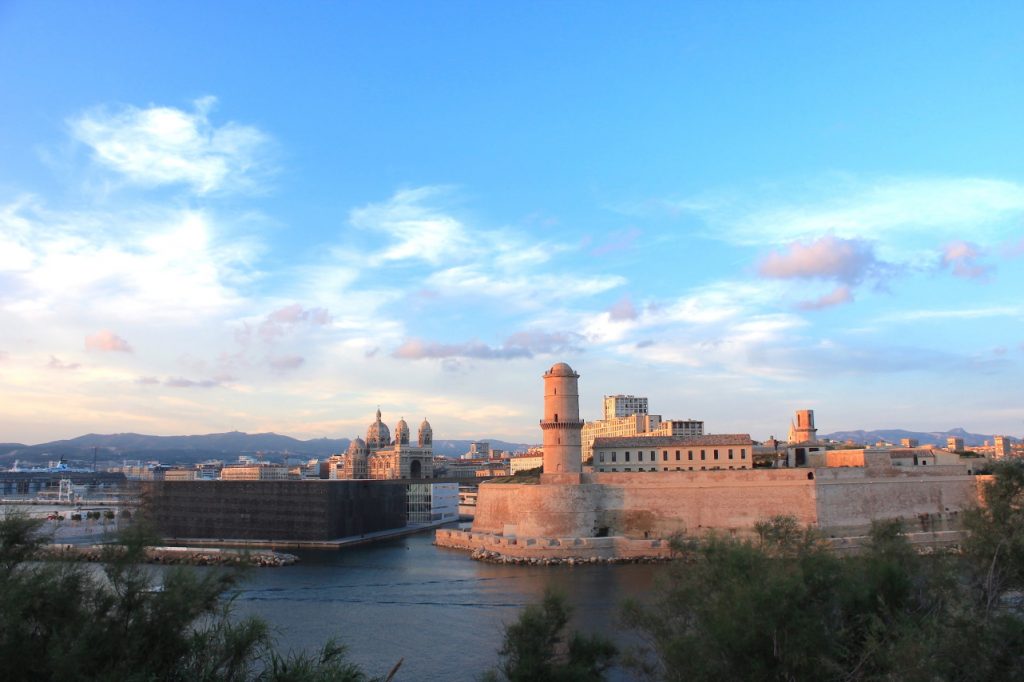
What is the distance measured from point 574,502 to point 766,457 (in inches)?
804

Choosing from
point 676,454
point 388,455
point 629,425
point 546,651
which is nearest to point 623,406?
point 629,425

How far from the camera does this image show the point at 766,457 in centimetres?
5350

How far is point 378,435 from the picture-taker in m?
111

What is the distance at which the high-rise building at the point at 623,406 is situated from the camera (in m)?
133

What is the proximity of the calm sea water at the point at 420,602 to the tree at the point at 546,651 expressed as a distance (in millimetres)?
3133

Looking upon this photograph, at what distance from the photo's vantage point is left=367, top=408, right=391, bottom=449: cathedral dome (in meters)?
110

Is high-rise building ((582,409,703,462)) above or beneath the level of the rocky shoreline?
above

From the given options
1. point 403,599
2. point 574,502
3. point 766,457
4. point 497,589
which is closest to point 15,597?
point 403,599

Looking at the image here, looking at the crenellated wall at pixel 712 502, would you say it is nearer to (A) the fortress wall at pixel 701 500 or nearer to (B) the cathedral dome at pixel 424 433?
(A) the fortress wall at pixel 701 500

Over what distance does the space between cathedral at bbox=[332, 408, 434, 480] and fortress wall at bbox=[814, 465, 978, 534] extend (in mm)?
64548

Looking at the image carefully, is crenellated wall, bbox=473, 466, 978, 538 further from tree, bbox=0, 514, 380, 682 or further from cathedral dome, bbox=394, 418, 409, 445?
cathedral dome, bbox=394, 418, 409, 445

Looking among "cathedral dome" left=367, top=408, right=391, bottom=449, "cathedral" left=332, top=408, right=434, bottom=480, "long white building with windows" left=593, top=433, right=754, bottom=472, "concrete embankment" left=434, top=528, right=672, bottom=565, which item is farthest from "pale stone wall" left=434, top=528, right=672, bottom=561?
"cathedral dome" left=367, top=408, right=391, bottom=449

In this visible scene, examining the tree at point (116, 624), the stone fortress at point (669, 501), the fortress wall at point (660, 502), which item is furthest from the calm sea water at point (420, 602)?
the fortress wall at point (660, 502)

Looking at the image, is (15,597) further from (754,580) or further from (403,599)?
(403,599)
